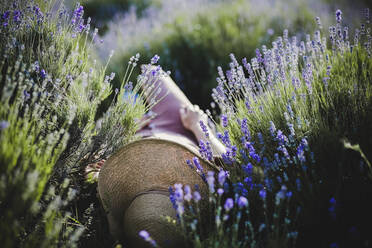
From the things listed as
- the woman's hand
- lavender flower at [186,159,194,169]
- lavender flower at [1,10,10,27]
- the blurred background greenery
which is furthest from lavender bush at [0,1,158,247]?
the blurred background greenery

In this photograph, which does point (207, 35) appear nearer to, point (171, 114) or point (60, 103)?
point (171, 114)

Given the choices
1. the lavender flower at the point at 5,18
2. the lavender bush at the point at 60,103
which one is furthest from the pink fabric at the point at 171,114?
the lavender flower at the point at 5,18

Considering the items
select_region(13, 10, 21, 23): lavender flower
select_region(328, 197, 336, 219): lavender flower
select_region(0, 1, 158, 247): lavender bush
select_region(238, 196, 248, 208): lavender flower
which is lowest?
select_region(328, 197, 336, 219): lavender flower

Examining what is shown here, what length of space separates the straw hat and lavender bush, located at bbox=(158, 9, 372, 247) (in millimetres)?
112

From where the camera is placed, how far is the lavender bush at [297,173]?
1315 millimetres

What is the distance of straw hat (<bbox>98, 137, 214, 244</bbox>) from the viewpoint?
5.52ft

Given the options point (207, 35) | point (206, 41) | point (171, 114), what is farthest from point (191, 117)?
point (207, 35)

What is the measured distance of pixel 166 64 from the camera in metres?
3.95

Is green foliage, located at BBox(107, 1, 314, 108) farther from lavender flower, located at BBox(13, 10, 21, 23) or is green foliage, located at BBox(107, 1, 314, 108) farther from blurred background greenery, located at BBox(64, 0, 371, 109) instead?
lavender flower, located at BBox(13, 10, 21, 23)

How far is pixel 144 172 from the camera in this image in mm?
1722

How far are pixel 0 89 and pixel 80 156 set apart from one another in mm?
587

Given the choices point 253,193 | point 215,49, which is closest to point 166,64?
point 215,49

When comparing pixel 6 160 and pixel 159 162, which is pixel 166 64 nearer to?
pixel 159 162

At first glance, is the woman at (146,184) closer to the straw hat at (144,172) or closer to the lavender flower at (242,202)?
the straw hat at (144,172)
